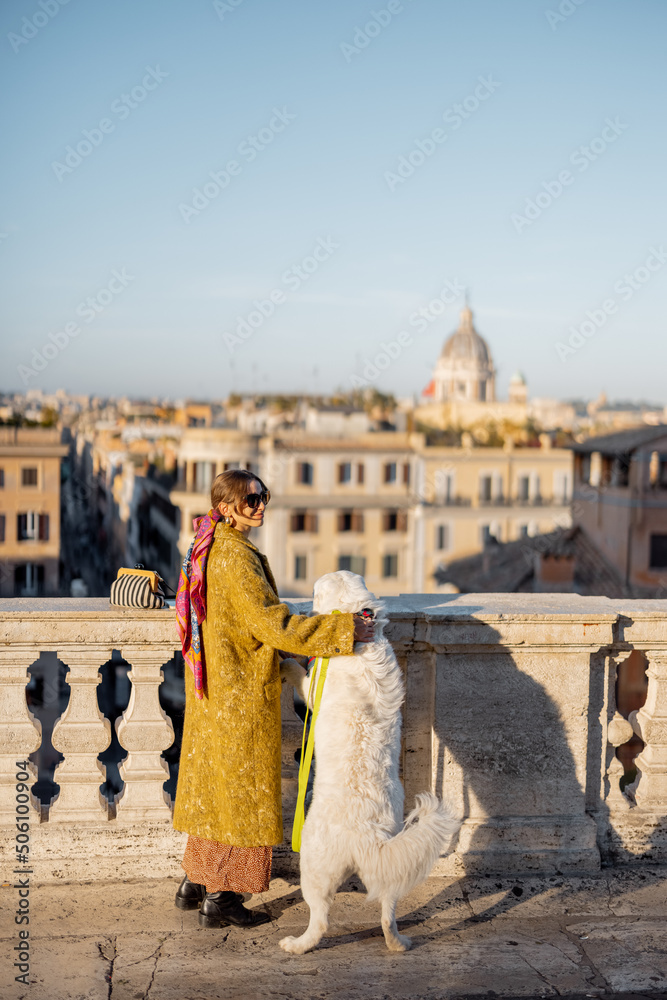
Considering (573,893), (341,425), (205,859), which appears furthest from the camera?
(341,425)

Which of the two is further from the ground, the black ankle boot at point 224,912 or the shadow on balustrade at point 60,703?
the black ankle boot at point 224,912

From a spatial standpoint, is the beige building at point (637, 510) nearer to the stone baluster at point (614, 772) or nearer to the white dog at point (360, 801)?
the stone baluster at point (614, 772)

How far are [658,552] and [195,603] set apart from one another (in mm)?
30723

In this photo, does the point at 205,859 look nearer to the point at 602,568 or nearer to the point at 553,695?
the point at 553,695

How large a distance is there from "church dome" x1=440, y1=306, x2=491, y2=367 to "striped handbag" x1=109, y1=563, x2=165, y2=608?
11696 centimetres

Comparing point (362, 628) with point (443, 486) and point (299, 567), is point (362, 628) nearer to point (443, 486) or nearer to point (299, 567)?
point (299, 567)

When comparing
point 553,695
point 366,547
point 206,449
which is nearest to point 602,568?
point 366,547

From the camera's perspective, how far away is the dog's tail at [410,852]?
3.04 m

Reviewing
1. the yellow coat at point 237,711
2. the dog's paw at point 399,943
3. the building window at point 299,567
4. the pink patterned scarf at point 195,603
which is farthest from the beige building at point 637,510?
the pink patterned scarf at point 195,603

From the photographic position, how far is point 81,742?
357cm

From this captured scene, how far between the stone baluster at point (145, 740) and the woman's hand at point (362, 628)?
824 mm

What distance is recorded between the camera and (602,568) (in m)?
31.6

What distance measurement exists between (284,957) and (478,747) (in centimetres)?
106

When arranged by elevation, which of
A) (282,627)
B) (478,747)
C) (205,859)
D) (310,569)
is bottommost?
(310,569)
